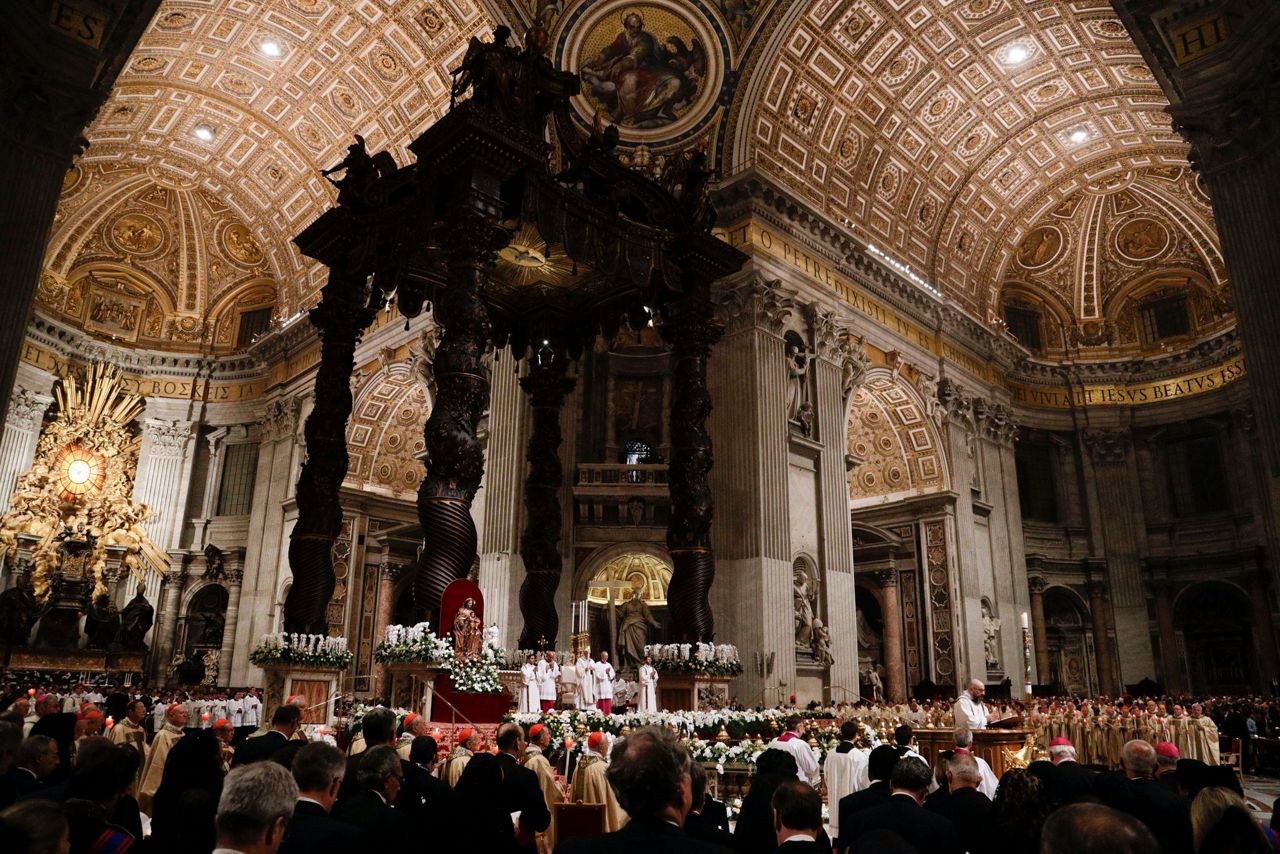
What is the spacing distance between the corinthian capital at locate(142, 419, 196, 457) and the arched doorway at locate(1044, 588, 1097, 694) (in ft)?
Result: 79.9

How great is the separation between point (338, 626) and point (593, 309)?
466 inches

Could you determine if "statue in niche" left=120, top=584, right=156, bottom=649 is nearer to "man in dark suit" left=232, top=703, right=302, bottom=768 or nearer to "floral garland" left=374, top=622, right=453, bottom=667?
"floral garland" left=374, top=622, right=453, bottom=667

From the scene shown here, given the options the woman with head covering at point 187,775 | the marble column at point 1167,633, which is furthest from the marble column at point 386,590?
the marble column at point 1167,633

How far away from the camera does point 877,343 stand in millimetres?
19734

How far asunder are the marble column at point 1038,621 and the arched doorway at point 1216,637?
3584 mm

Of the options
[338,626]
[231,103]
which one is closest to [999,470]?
[338,626]

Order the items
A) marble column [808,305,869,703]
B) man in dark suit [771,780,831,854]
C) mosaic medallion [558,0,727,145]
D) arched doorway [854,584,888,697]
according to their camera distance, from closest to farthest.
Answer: man in dark suit [771,780,831,854], marble column [808,305,869,703], mosaic medallion [558,0,727,145], arched doorway [854,584,888,697]

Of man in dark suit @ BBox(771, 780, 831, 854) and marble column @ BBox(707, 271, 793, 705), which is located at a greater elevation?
marble column @ BBox(707, 271, 793, 705)

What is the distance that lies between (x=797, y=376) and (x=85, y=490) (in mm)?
18381

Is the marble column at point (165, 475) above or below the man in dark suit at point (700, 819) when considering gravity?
above

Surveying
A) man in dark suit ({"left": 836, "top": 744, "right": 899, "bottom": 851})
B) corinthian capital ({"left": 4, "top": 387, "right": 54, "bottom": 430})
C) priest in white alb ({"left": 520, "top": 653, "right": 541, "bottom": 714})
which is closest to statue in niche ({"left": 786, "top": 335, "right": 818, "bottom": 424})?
priest in white alb ({"left": 520, "top": 653, "right": 541, "bottom": 714})

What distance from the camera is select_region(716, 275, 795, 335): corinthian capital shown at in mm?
16422

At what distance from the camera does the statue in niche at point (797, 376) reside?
55.5ft

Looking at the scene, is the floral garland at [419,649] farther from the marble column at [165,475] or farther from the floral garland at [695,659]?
the marble column at [165,475]
